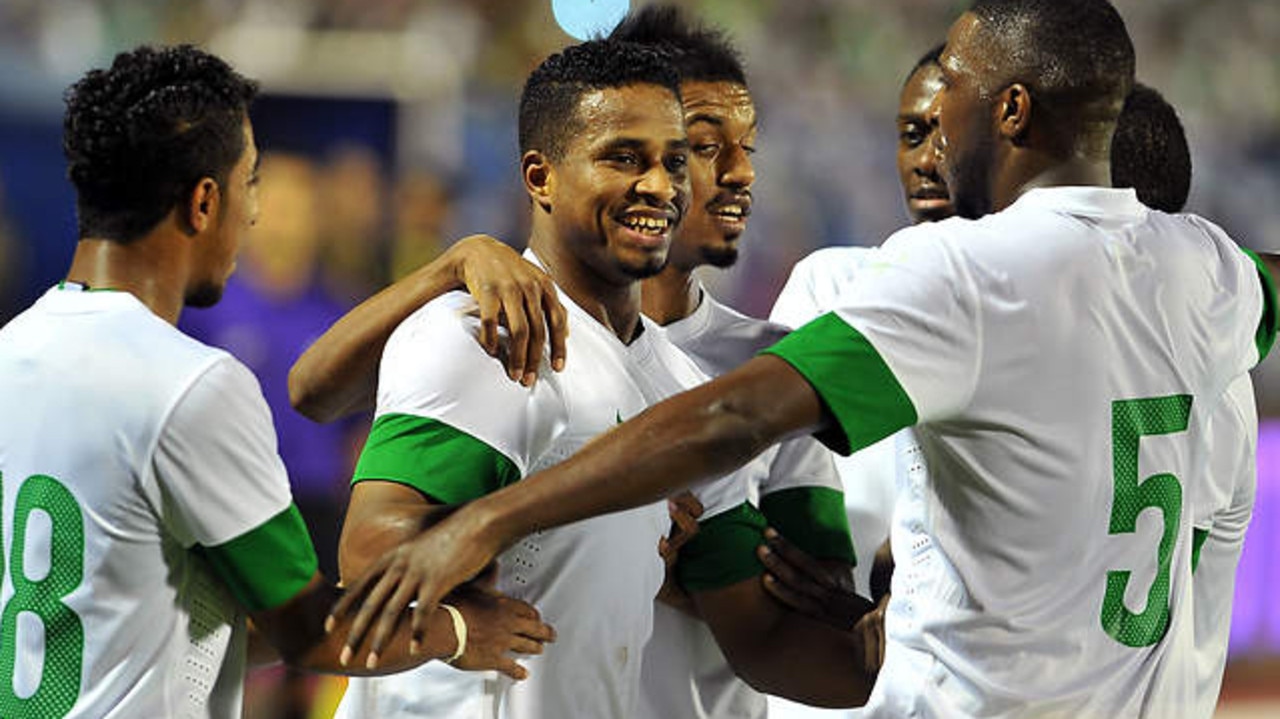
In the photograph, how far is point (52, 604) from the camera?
265 centimetres

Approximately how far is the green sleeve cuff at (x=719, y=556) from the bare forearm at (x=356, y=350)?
26.2 inches

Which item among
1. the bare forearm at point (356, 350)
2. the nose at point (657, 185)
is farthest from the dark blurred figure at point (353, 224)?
the nose at point (657, 185)

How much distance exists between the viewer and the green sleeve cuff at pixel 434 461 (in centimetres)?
280

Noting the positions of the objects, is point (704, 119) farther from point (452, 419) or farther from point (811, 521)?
point (452, 419)

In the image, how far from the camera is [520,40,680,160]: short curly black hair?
3289mm

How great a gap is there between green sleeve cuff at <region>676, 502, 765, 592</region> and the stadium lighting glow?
1.27m

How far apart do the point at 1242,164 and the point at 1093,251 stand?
7.97 m

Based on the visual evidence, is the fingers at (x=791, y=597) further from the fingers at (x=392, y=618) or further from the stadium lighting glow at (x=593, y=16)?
the stadium lighting glow at (x=593, y=16)

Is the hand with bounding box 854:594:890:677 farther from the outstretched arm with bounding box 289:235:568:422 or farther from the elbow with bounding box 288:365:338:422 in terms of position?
the elbow with bounding box 288:365:338:422

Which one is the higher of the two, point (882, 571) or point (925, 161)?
point (925, 161)

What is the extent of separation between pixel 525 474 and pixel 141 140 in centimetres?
79

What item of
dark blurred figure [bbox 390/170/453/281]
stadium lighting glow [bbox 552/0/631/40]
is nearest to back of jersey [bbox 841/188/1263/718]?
stadium lighting glow [bbox 552/0/631/40]

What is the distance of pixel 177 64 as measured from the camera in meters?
2.85

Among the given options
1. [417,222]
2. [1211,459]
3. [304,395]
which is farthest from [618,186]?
[417,222]
